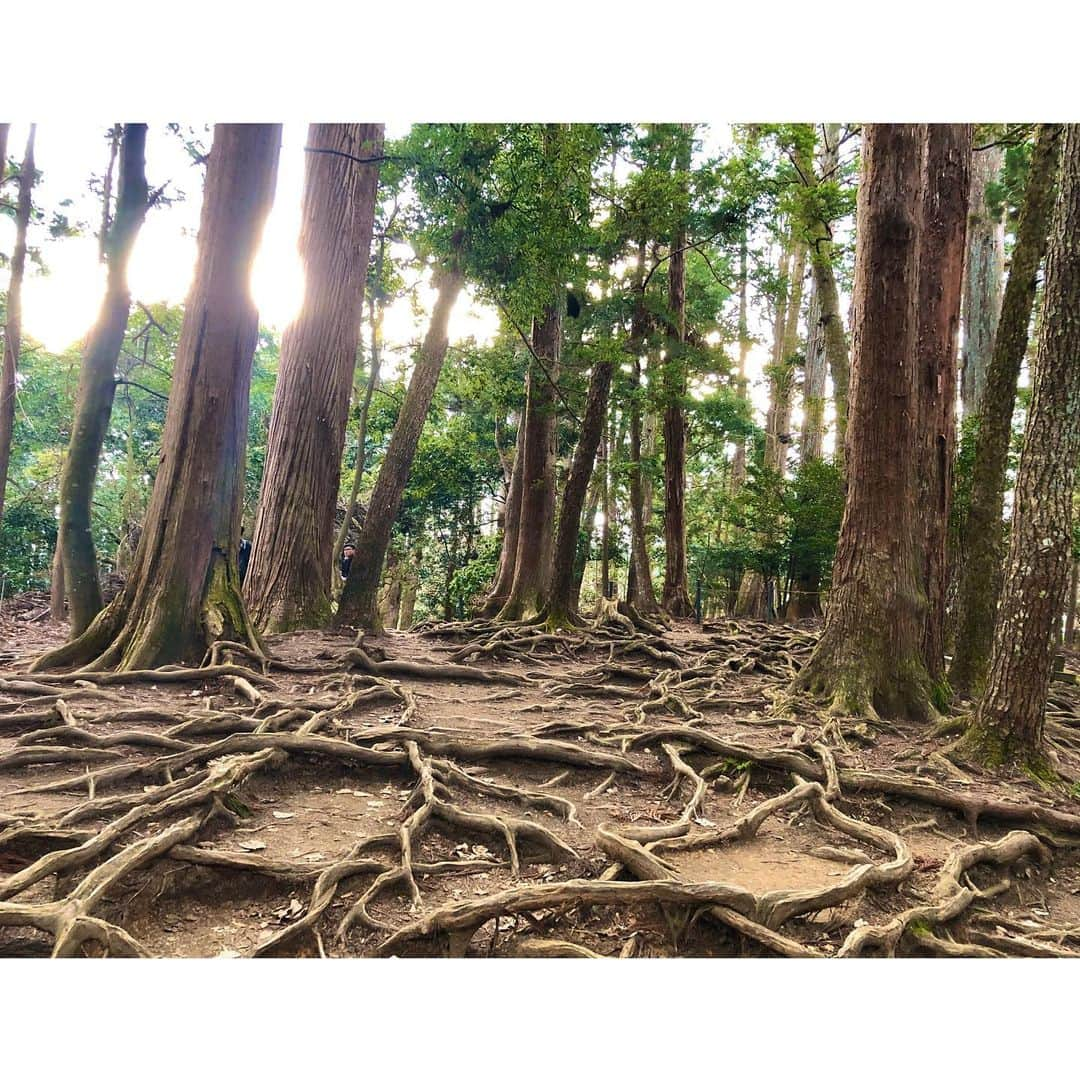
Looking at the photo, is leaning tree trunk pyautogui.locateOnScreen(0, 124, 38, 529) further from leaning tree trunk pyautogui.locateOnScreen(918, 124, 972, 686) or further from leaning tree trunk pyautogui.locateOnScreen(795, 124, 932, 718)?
leaning tree trunk pyautogui.locateOnScreen(918, 124, 972, 686)

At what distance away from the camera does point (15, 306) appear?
9.17m

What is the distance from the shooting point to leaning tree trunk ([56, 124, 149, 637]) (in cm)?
587

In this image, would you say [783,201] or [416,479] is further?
[416,479]

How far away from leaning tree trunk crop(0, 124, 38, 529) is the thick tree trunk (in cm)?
693

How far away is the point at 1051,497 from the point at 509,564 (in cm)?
803

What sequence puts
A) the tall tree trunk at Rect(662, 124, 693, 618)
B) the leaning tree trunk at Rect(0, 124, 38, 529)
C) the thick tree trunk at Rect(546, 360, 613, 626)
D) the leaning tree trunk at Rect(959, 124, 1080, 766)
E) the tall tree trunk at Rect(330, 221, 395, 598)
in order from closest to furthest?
the leaning tree trunk at Rect(959, 124, 1080, 766)
the leaning tree trunk at Rect(0, 124, 38, 529)
the thick tree trunk at Rect(546, 360, 613, 626)
the tall tree trunk at Rect(662, 124, 693, 618)
the tall tree trunk at Rect(330, 221, 395, 598)

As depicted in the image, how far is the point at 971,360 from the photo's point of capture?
11.4m

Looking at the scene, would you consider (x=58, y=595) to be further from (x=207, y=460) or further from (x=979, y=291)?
(x=979, y=291)

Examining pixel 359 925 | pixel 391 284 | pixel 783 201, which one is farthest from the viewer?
pixel 391 284

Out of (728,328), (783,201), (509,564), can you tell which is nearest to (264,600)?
(509,564)

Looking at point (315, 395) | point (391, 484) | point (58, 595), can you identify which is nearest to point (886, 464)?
point (391, 484)

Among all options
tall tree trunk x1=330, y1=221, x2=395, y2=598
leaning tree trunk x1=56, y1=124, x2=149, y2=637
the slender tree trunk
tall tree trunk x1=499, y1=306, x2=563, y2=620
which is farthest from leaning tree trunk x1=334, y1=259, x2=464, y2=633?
the slender tree trunk

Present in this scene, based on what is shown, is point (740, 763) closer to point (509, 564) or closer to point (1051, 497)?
point (1051, 497)

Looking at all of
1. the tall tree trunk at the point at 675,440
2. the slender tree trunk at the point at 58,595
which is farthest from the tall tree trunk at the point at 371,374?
the tall tree trunk at the point at 675,440
